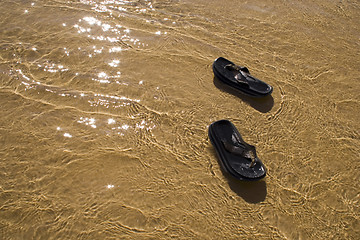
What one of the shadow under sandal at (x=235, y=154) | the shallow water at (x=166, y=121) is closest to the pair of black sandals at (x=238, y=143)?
the shadow under sandal at (x=235, y=154)

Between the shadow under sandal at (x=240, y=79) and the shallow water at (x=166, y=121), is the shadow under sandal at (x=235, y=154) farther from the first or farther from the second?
the shadow under sandal at (x=240, y=79)

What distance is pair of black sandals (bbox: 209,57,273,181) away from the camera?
2.74 m

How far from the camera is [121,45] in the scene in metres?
4.05

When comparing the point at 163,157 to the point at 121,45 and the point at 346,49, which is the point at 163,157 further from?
the point at 346,49

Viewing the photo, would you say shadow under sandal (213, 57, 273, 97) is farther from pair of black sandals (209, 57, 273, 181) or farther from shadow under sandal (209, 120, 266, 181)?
shadow under sandal (209, 120, 266, 181)

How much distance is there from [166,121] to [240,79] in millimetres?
1198

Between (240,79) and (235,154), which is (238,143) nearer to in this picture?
(235,154)

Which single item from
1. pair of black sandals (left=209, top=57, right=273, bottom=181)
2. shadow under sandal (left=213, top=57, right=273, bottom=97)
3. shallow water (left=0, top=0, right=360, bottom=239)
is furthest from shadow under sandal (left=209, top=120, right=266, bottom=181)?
shadow under sandal (left=213, top=57, right=273, bottom=97)

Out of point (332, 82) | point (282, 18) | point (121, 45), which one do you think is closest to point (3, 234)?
point (121, 45)

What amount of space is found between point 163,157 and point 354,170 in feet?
6.93

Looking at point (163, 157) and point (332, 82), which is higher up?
point (332, 82)

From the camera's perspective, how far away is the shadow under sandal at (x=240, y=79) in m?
3.54

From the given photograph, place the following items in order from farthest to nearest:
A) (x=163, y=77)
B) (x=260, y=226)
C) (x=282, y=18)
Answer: (x=282, y=18) → (x=163, y=77) → (x=260, y=226)

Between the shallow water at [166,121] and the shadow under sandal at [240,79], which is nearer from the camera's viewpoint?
the shallow water at [166,121]
